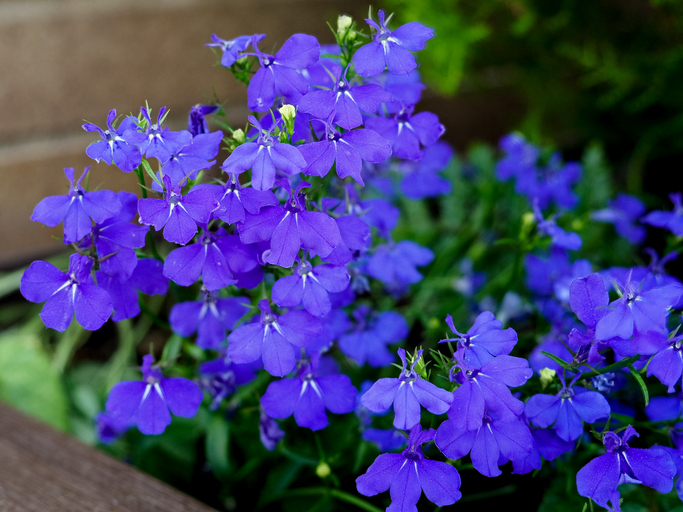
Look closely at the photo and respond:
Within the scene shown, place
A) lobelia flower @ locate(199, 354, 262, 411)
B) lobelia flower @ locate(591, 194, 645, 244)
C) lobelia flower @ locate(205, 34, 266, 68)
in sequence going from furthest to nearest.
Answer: lobelia flower @ locate(591, 194, 645, 244), lobelia flower @ locate(199, 354, 262, 411), lobelia flower @ locate(205, 34, 266, 68)

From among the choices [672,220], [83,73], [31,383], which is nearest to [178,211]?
[672,220]

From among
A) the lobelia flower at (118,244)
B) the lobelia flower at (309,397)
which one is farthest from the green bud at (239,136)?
the lobelia flower at (309,397)

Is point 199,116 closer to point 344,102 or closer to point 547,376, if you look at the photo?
point 344,102

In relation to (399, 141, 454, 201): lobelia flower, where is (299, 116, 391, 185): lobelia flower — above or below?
above

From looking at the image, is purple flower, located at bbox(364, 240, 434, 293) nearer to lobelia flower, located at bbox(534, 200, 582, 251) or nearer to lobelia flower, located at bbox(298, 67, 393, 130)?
lobelia flower, located at bbox(534, 200, 582, 251)

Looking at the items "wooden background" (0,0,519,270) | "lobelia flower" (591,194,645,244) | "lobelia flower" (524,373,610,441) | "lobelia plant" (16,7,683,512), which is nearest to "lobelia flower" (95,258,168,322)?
"lobelia plant" (16,7,683,512)

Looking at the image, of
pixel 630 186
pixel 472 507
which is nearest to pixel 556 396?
pixel 472 507

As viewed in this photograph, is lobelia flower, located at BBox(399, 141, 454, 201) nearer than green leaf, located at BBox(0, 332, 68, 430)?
Yes
